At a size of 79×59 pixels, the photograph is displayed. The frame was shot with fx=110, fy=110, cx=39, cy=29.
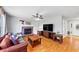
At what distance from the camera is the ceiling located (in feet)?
6.48

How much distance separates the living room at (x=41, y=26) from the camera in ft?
6.56

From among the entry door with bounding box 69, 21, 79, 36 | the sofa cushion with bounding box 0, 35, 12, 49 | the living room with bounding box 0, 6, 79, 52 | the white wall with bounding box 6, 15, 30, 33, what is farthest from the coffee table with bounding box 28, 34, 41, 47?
the entry door with bounding box 69, 21, 79, 36

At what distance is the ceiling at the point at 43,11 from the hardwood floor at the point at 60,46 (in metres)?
0.44

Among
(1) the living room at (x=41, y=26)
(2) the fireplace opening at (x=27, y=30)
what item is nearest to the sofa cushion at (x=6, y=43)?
(1) the living room at (x=41, y=26)

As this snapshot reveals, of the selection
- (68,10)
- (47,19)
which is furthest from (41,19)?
(68,10)

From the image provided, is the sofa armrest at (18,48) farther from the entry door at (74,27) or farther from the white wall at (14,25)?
the entry door at (74,27)

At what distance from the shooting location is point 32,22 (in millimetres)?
2068

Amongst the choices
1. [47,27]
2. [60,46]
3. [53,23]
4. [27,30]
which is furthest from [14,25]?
[60,46]

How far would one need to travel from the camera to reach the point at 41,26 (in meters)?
2.11

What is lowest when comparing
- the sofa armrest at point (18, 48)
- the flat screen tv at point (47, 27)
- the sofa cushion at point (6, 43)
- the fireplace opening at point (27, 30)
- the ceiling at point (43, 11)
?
the sofa armrest at point (18, 48)

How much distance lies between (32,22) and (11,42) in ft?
1.73
